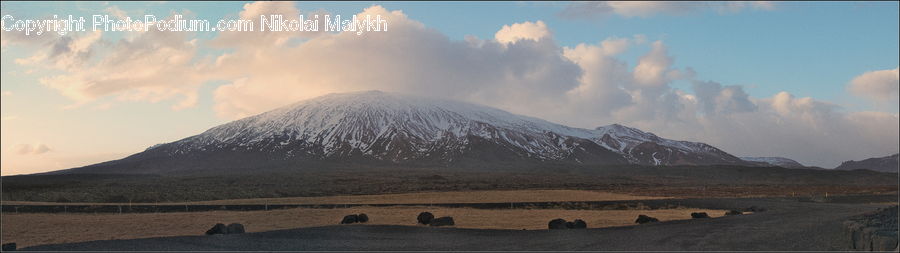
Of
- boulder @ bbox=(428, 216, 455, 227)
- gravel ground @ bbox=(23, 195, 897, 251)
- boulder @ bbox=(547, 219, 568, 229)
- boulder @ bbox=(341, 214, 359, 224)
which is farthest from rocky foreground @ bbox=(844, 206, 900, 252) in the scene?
boulder @ bbox=(341, 214, 359, 224)

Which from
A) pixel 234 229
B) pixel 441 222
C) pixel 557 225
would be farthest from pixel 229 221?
pixel 557 225

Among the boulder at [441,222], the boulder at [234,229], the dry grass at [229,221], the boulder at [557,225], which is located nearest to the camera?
the boulder at [234,229]

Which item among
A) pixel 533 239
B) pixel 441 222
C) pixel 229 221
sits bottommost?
pixel 533 239

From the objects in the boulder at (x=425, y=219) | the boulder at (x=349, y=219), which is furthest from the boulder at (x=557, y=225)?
the boulder at (x=349, y=219)

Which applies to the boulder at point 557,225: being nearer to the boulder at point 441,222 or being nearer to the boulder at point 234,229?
the boulder at point 441,222

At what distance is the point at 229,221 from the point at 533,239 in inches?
842

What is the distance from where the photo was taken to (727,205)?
54.0m

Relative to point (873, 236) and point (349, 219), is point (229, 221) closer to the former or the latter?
point (349, 219)

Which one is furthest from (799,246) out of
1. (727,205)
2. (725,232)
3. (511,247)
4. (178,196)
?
(178,196)

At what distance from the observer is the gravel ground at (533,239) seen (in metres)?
24.3

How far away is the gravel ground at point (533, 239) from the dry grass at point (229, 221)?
6.84 metres

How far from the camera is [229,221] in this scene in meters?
41.7

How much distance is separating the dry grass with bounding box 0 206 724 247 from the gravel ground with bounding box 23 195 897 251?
6.84m

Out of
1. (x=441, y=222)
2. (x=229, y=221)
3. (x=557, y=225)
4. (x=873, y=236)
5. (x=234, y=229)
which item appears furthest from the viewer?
(x=229, y=221)
